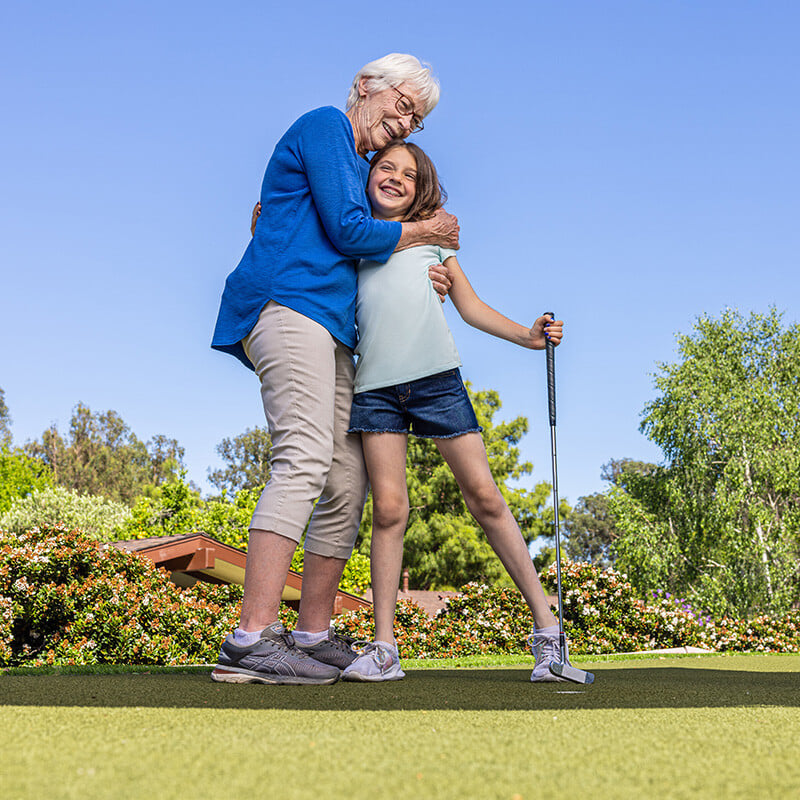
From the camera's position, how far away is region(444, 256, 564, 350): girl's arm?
3.69 meters

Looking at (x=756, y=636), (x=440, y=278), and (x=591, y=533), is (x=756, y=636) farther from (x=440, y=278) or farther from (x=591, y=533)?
(x=591, y=533)

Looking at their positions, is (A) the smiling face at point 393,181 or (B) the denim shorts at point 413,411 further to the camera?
(A) the smiling face at point 393,181

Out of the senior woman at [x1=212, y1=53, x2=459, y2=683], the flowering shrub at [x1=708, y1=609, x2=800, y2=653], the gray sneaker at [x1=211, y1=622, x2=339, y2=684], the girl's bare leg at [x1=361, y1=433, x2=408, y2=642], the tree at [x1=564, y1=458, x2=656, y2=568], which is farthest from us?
the tree at [x1=564, y1=458, x2=656, y2=568]

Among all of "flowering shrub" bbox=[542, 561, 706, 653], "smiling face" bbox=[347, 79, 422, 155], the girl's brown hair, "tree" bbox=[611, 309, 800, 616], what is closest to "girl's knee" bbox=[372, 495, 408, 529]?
the girl's brown hair

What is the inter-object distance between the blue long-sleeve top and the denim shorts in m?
0.25

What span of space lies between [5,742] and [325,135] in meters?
2.48

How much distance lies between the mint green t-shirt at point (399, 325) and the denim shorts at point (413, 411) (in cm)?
5

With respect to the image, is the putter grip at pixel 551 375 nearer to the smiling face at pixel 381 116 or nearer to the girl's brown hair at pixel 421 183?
the girl's brown hair at pixel 421 183

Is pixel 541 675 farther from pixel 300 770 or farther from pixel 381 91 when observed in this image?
pixel 381 91

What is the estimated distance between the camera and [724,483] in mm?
28609

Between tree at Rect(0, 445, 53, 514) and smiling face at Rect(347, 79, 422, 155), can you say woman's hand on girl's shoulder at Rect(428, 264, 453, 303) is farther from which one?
tree at Rect(0, 445, 53, 514)

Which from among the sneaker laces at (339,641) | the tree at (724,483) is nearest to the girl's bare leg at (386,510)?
the sneaker laces at (339,641)

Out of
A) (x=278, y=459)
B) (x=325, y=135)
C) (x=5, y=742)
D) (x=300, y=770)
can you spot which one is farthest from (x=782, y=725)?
(x=325, y=135)

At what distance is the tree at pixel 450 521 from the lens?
31.4 m
